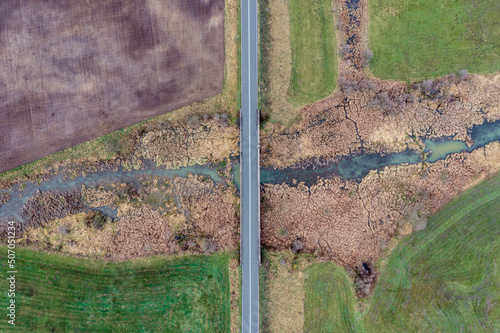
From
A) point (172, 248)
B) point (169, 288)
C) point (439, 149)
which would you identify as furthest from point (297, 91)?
point (169, 288)

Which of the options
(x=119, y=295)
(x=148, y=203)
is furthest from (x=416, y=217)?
(x=119, y=295)

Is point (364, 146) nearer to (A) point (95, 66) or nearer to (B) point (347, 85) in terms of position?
(B) point (347, 85)

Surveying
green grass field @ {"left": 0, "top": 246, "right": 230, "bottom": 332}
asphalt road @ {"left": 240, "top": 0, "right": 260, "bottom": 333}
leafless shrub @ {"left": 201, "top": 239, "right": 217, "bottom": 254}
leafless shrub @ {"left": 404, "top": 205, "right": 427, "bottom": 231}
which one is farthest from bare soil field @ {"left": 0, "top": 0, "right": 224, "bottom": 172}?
leafless shrub @ {"left": 404, "top": 205, "right": 427, "bottom": 231}

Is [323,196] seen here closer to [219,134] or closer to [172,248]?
[219,134]

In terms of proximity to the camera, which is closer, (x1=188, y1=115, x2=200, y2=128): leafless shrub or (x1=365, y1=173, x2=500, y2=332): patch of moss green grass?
(x1=365, y1=173, x2=500, y2=332): patch of moss green grass

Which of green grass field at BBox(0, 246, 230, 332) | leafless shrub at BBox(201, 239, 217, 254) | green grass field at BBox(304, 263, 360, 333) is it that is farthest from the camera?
leafless shrub at BBox(201, 239, 217, 254)

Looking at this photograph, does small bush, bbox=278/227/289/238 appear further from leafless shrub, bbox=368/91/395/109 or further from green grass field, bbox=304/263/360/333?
leafless shrub, bbox=368/91/395/109

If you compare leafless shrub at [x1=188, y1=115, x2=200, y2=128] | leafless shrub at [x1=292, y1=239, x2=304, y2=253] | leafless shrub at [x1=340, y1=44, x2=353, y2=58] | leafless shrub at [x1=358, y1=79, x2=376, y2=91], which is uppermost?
leafless shrub at [x1=340, y1=44, x2=353, y2=58]

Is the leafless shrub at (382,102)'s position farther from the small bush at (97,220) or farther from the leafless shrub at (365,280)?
the small bush at (97,220)
